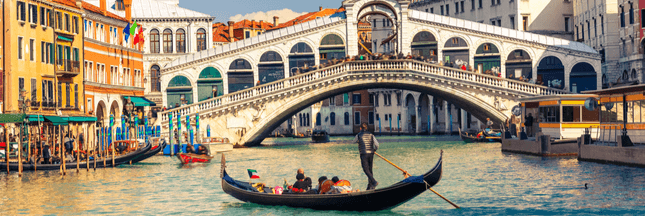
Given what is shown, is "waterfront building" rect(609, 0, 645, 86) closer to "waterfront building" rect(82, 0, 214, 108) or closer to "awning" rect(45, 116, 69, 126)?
"waterfront building" rect(82, 0, 214, 108)

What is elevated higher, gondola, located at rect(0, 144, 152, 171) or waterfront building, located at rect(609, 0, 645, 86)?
waterfront building, located at rect(609, 0, 645, 86)

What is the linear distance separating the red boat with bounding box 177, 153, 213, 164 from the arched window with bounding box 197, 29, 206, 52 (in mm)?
22471

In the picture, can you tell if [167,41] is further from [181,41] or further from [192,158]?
[192,158]

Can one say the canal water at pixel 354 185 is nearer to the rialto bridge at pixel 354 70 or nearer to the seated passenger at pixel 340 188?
the seated passenger at pixel 340 188

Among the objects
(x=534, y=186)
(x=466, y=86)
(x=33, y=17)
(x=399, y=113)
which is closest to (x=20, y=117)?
(x=33, y=17)

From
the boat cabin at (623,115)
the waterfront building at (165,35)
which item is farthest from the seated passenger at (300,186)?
the waterfront building at (165,35)

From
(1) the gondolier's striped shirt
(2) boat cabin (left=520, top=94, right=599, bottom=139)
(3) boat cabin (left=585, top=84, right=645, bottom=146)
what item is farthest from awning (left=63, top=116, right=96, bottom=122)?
(3) boat cabin (left=585, top=84, right=645, bottom=146)

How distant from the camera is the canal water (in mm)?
17375

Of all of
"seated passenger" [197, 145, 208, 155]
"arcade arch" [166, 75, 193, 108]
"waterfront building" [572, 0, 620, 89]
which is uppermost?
"waterfront building" [572, 0, 620, 89]

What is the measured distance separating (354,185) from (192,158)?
9.96 metres

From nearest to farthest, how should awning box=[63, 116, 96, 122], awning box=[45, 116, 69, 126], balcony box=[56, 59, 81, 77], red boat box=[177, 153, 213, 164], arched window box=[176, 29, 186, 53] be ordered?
awning box=[45, 116, 69, 126] → red boat box=[177, 153, 213, 164] → awning box=[63, 116, 96, 122] → balcony box=[56, 59, 81, 77] → arched window box=[176, 29, 186, 53]

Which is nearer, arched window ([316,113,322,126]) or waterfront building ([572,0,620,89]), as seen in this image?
waterfront building ([572,0,620,89])

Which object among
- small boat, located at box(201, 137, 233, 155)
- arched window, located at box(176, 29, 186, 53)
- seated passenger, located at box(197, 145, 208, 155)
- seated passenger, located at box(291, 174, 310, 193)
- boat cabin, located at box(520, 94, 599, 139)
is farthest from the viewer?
arched window, located at box(176, 29, 186, 53)

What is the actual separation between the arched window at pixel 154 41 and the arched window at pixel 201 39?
95.2 inches
